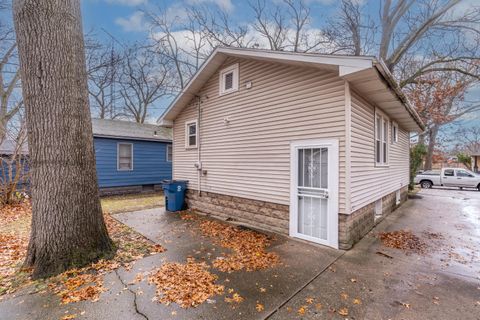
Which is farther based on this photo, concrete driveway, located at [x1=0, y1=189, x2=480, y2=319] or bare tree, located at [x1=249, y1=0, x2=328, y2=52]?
bare tree, located at [x1=249, y1=0, x2=328, y2=52]

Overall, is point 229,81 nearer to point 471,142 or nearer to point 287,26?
point 287,26

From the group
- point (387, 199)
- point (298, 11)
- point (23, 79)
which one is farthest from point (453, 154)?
point (23, 79)

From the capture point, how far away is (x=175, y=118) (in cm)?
911

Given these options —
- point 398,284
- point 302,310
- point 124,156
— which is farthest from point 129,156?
point 398,284

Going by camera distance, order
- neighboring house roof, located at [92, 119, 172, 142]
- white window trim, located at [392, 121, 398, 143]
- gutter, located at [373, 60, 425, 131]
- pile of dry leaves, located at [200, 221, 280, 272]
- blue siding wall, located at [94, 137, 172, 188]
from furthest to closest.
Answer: neighboring house roof, located at [92, 119, 172, 142]
blue siding wall, located at [94, 137, 172, 188]
white window trim, located at [392, 121, 398, 143]
gutter, located at [373, 60, 425, 131]
pile of dry leaves, located at [200, 221, 280, 272]

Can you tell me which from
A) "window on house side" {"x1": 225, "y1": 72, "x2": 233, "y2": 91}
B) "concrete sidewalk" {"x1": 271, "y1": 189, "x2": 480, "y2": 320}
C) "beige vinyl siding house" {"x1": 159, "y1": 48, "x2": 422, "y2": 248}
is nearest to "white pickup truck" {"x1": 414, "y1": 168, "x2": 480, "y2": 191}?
"beige vinyl siding house" {"x1": 159, "y1": 48, "x2": 422, "y2": 248}

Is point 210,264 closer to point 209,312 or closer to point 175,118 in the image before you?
point 209,312

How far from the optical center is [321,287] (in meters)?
3.21

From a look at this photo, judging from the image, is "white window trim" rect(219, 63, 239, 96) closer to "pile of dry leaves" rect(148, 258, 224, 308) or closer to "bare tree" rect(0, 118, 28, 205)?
"pile of dry leaves" rect(148, 258, 224, 308)

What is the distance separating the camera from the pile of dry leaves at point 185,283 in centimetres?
288

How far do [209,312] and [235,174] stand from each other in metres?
4.24

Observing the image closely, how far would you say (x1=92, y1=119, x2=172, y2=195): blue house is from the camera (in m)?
11.4

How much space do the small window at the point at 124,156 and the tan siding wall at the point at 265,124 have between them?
243 inches

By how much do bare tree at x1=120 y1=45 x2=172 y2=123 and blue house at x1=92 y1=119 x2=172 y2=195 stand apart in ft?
26.2
